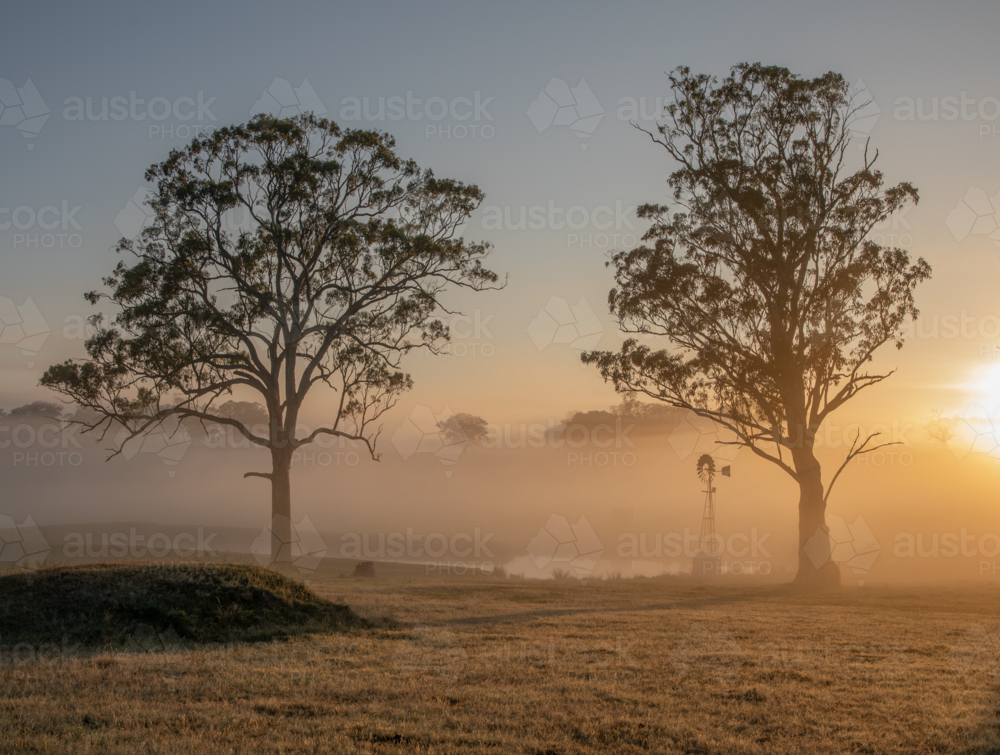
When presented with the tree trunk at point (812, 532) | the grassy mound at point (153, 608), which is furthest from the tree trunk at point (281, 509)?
the tree trunk at point (812, 532)

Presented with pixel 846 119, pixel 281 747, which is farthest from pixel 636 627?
pixel 846 119

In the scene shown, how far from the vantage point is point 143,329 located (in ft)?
85.5

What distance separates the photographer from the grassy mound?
1066 cm

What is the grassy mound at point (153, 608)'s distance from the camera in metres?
10.7

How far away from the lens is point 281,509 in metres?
25.7

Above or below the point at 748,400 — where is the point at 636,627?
below

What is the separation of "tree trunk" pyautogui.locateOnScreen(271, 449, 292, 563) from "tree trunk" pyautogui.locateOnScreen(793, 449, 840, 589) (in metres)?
17.6

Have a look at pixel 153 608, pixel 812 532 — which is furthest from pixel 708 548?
pixel 153 608

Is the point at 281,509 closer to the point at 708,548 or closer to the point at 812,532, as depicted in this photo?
the point at 812,532

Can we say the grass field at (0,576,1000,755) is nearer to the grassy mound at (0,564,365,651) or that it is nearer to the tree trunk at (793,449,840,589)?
the grassy mound at (0,564,365,651)

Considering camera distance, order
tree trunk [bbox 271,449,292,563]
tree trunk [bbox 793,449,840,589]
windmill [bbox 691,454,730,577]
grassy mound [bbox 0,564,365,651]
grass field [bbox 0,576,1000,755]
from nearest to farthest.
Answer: grass field [bbox 0,576,1000,755], grassy mound [bbox 0,564,365,651], tree trunk [bbox 271,449,292,563], tree trunk [bbox 793,449,840,589], windmill [bbox 691,454,730,577]

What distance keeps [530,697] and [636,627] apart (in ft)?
20.4

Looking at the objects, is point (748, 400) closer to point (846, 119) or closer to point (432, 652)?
point (846, 119)

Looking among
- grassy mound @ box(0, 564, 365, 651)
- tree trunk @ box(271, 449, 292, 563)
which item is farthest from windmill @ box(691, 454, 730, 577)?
grassy mound @ box(0, 564, 365, 651)
